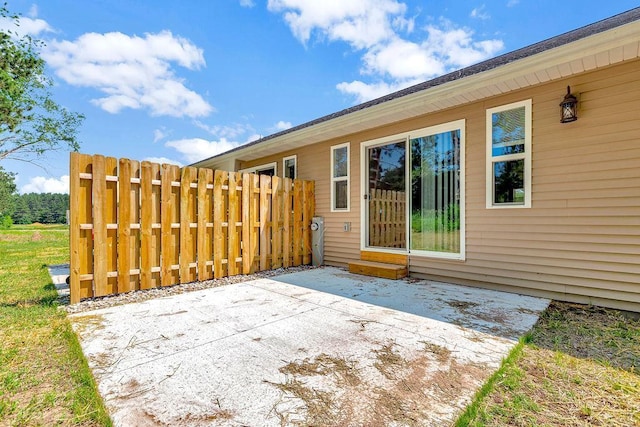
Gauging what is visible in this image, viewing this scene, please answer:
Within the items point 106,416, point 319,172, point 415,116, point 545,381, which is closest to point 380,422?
point 545,381

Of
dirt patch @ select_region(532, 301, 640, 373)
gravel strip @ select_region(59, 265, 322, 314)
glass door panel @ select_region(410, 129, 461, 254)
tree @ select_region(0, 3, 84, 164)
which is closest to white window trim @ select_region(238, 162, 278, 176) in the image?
gravel strip @ select_region(59, 265, 322, 314)

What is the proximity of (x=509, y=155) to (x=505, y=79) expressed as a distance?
960 millimetres

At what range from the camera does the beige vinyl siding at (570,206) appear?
3.20 m

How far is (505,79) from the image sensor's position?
3.61 meters

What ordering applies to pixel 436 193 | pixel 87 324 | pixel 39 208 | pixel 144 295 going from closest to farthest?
pixel 87 324
pixel 144 295
pixel 436 193
pixel 39 208

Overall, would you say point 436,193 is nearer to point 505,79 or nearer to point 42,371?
point 505,79

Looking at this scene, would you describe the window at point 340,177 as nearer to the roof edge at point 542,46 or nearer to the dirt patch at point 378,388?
the roof edge at point 542,46

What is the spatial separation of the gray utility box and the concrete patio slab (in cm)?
241

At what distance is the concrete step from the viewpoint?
492 cm

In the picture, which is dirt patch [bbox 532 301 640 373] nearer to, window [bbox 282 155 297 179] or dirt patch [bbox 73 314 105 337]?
dirt patch [bbox 73 314 105 337]

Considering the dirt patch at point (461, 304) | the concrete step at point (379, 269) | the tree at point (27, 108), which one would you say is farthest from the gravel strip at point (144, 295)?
the tree at point (27, 108)

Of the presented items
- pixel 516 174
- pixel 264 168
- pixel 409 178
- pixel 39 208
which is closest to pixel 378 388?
pixel 516 174

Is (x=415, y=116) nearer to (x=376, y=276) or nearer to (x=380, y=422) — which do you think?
(x=376, y=276)

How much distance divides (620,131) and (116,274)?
6.04 metres
